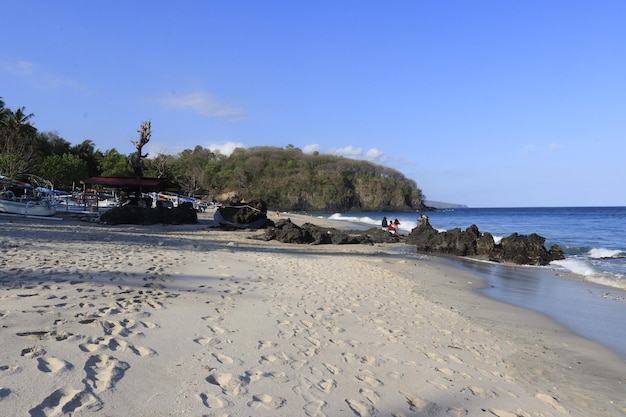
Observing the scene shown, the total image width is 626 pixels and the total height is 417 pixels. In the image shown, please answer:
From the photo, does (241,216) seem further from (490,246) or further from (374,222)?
(374,222)

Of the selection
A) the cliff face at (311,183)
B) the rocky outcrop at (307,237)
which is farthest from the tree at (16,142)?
the cliff face at (311,183)

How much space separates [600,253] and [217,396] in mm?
21301

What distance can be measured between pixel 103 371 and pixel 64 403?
0.53 m

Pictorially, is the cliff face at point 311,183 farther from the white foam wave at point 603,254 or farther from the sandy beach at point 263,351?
the sandy beach at point 263,351

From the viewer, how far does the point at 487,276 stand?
503 inches

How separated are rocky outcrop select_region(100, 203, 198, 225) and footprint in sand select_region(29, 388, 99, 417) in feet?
60.8

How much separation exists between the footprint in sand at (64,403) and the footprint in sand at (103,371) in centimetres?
12

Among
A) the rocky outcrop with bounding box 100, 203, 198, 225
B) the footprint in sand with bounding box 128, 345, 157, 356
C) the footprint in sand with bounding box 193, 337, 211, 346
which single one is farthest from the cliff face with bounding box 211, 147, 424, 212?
the footprint in sand with bounding box 128, 345, 157, 356

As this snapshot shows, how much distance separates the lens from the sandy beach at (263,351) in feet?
10.4

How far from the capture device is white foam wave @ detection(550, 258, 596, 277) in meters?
14.0

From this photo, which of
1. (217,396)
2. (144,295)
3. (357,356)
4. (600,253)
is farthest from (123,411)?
(600,253)

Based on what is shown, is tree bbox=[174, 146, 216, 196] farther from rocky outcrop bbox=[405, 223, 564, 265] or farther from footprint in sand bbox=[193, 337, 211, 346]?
footprint in sand bbox=[193, 337, 211, 346]

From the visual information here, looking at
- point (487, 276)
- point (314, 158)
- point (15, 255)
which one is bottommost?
point (487, 276)

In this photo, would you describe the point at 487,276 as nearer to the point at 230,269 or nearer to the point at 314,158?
the point at 230,269
